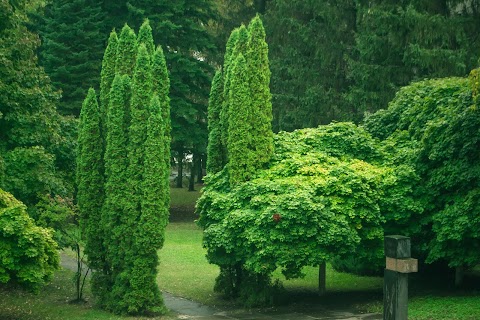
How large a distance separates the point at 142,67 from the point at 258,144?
351 cm

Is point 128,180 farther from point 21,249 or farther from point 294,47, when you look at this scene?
point 294,47

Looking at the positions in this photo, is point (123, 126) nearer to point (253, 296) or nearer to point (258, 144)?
point (258, 144)

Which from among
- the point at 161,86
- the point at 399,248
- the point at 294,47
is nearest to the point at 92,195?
the point at 161,86

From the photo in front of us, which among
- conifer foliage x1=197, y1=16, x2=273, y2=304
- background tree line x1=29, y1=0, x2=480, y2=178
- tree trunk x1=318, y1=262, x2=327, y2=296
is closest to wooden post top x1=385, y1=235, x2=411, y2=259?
conifer foliage x1=197, y1=16, x2=273, y2=304

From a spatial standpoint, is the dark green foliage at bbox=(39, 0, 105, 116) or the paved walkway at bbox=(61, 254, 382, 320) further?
the dark green foliage at bbox=(39, 0, 105, 116)

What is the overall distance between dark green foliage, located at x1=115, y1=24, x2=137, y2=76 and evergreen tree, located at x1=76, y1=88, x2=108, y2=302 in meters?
0.98

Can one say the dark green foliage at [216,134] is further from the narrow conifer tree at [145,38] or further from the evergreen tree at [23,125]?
the evergreen tree at [23,125]

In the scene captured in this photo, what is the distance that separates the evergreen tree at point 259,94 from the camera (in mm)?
19484

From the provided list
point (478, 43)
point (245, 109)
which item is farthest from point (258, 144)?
point (478, 43)

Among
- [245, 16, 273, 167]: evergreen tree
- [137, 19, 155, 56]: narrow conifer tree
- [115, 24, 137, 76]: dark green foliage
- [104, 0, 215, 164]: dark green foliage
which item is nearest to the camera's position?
[115, 24, 137, 76]: dark green foliage

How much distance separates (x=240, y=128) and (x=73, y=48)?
2049 centimetres

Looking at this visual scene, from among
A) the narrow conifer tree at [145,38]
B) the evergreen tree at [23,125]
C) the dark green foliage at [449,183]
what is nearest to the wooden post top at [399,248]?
the dark green foliage at [449,183]

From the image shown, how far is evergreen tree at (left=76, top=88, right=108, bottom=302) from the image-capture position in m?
19.0

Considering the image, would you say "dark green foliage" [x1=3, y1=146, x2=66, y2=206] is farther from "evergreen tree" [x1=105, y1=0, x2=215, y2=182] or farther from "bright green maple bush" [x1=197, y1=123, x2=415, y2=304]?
"evergreen tree" [x1=105, y1=0, x2=215, y2=182]
